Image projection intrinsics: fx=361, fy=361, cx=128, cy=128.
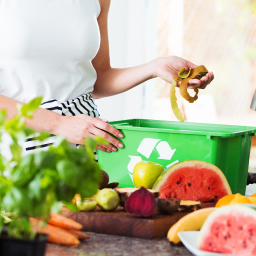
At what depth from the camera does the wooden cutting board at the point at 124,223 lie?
2.28ft

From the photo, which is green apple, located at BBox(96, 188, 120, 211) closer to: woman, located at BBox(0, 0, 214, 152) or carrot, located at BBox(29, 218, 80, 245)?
carrot, located at BBox(29, 218, 80, 245)

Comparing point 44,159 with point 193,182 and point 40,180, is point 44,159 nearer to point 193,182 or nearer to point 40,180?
point 40,180

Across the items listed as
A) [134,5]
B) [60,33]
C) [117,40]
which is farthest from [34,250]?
[134,5]

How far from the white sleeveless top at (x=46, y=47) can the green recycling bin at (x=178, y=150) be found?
12.7 inches

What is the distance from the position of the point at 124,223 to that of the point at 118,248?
68 mm

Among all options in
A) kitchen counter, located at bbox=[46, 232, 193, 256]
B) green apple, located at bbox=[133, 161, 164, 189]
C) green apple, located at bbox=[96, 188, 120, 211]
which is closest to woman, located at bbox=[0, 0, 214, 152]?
green apple, located at bbox=[133, 161, 164, 189]

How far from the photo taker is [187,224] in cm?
69

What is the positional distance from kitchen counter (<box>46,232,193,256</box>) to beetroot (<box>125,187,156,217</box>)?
0.05 meters

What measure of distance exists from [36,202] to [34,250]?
0.25 ft

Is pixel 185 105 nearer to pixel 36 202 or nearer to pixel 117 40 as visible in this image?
pixel 117 40

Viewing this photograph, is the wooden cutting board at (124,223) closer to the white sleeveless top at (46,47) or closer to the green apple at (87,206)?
the green apple at (87,206)

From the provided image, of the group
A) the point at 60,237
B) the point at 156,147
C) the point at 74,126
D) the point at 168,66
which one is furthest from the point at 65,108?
the point at 60,237

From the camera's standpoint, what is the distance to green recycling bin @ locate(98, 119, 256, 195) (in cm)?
108

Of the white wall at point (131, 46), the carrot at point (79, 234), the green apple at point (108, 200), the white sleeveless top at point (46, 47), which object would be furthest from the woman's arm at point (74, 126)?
the white wall at point (131, 46)
